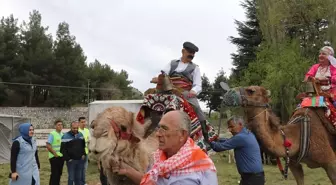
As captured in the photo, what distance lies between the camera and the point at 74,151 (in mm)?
10719

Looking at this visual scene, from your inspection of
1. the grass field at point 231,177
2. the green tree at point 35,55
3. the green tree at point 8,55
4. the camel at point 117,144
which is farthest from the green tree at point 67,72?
the camel at point 117,144

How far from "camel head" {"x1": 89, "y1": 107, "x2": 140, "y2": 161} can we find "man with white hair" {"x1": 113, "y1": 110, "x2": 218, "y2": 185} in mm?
841

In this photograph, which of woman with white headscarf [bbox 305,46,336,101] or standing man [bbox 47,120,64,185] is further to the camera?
standing man [bbox 47,120,64,185]

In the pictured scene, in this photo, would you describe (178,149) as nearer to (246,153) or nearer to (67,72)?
(246,153)

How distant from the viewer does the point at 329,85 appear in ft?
25.0

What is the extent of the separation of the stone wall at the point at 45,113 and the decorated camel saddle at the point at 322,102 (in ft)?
137

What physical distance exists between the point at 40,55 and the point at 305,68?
3566 centimetres

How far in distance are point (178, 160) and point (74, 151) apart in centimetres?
810

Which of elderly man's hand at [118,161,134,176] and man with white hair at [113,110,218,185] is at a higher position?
man with white hair at [113,110,218,185]

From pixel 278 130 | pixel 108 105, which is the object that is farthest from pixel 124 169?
pixel 108 105

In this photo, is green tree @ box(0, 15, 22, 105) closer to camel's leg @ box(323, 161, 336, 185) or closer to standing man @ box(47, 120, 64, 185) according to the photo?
standing man @ box(47, 120, 64, 185)

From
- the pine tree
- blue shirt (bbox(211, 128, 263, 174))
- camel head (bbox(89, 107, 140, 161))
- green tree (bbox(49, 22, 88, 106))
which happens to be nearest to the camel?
camel head (bbox(89, 107, 140, 161))

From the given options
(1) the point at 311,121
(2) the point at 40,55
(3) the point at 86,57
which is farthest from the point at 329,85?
(3) the point at 86,57

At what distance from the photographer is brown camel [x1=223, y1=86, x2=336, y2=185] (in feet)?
23.0
